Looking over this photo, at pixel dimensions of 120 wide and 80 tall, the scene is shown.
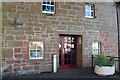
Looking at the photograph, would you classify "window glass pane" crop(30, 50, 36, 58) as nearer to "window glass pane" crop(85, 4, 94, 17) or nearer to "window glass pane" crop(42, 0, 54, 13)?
"window glass pane" crop(42, 0, 54, 13)

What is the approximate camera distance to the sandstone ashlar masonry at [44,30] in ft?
18.1

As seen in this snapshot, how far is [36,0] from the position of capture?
5.98 metres

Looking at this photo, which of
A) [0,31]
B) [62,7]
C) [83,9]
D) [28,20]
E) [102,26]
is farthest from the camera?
[102,26]

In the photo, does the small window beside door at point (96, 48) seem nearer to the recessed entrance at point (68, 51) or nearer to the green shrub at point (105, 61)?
the recessed entrance at point (68, 51)

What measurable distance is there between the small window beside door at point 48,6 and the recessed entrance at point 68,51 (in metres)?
1.49

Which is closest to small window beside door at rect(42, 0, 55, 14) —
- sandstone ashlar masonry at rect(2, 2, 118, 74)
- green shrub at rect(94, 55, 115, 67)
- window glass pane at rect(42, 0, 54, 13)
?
window glass pane at rect(42, 0, 54, 13)

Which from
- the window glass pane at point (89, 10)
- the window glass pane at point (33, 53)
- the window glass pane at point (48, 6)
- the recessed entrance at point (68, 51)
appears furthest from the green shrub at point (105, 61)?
the window glass pane at point (48, 6)

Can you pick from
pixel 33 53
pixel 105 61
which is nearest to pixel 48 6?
pixel 33 53

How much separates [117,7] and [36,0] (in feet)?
16.8

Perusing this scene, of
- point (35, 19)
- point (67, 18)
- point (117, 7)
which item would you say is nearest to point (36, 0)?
point (35, 19)

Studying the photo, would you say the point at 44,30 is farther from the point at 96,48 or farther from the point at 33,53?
the point at 96,48

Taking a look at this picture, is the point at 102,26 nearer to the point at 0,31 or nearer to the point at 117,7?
the point at 117,7

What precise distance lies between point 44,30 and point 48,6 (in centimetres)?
124

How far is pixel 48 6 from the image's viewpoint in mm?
6254
